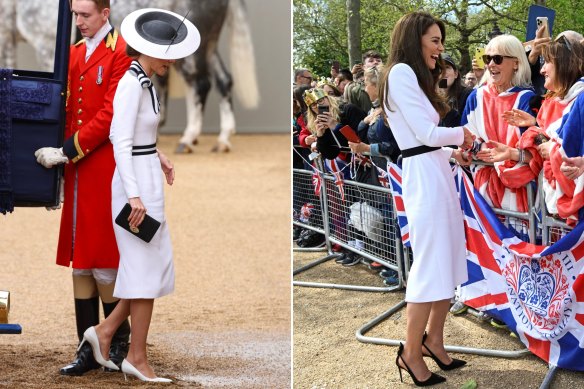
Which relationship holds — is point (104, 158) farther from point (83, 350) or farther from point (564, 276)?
point (564, 276)

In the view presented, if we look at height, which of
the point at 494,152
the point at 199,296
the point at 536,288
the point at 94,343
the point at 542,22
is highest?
the point at 542,22

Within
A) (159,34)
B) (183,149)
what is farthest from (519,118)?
(183,149)

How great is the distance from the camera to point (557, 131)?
3441 millimetres

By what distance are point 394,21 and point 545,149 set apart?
2.25 ft

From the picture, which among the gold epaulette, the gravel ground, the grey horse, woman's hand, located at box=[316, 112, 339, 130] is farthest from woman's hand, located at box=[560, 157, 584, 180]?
the grey horse

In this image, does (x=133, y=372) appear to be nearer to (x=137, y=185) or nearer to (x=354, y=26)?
(x=137, y=185)

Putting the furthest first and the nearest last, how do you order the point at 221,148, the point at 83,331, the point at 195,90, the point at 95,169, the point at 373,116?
1. the point at 195,90
2. the point at 221,148
3. the point at 83,331
4. the point at 95,169
5. the point at 373,116

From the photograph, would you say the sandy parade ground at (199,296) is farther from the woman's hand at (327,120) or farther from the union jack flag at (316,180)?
the woman's hand at (327,120)

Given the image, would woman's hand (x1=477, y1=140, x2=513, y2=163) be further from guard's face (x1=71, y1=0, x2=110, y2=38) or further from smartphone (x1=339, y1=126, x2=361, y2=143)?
guard's face (x1=71, y1=0, x2=110, y2=38)

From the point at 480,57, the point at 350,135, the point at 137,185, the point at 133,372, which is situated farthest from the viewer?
the point at 133,372

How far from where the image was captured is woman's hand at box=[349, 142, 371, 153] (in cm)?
394

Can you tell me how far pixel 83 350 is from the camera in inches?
175

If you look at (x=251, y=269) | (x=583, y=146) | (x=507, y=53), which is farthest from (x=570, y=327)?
(x=251, y=269)

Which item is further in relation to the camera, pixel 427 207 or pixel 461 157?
pixel 461 157
